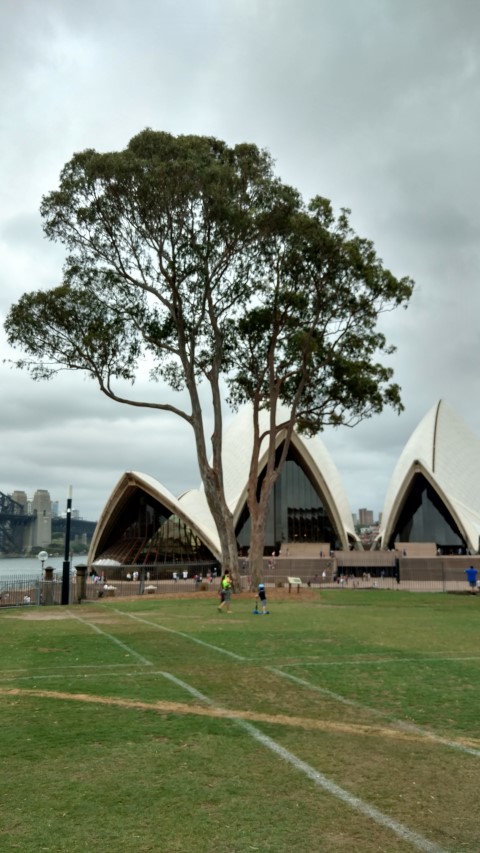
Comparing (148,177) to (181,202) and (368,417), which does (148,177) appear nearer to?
(181,202)

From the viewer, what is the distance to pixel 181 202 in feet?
70.6

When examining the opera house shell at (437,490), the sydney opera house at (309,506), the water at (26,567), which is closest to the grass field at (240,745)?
the water at (26,567)

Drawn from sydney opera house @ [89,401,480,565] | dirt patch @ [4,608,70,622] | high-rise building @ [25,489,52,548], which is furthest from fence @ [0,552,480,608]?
high-rise building @ [25,489,52,548]

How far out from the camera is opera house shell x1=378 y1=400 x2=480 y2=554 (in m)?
50.7

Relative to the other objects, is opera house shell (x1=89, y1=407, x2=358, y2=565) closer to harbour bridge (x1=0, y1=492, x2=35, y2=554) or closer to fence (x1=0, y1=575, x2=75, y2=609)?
fence (x1=0, y1=575, x2=75, y2=609)

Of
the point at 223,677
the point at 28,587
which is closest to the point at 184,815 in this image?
the point at 223,677

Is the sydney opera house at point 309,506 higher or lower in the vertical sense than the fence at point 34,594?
higher

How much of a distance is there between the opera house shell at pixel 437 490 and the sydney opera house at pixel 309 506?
8cm

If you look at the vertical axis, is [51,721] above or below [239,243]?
below

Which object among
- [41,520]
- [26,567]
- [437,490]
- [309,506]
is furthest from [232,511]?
[41,520]

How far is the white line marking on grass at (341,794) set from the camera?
Answer: 3.67 metres

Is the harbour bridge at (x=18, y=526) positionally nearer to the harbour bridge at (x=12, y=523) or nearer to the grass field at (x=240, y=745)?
the harbour bridge at (x=12, y=523)

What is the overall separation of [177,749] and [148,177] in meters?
18.9

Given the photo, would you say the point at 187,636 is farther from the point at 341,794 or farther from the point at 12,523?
the point at 12,523
